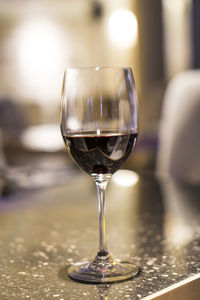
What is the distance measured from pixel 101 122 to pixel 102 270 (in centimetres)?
17

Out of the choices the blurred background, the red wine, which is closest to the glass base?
the red wine

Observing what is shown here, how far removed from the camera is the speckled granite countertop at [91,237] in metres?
0.51

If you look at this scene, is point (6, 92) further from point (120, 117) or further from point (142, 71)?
point (120, 117)

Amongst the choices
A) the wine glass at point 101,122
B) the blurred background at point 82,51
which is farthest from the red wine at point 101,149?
the blurred background at point 82,51

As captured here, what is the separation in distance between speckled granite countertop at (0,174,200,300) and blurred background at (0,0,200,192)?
2.68 meters

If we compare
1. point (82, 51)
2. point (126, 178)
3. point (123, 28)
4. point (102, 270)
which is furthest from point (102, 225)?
point (82, 51)

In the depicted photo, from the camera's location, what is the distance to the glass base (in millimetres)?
531

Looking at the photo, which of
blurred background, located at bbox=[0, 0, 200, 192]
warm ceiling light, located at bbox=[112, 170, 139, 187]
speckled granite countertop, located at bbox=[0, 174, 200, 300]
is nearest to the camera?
speckled granite countertop, located at bbox=[0, 174, 200, 300]

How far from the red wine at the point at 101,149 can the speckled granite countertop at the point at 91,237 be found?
0.40 ft

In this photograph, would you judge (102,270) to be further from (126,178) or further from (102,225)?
(126,178)

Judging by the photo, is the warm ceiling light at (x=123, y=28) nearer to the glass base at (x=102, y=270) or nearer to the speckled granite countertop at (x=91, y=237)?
the speckled granite countertop at (x=91, y=237)

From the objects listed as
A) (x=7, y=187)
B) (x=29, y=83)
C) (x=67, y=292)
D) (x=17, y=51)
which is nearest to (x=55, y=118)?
(x=29, y=83)

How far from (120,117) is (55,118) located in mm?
9204

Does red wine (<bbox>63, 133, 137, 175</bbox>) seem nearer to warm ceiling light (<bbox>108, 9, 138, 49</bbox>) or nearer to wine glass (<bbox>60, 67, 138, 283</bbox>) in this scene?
wine glass (<bbox>60, 67, 138, 283</bbox>)
